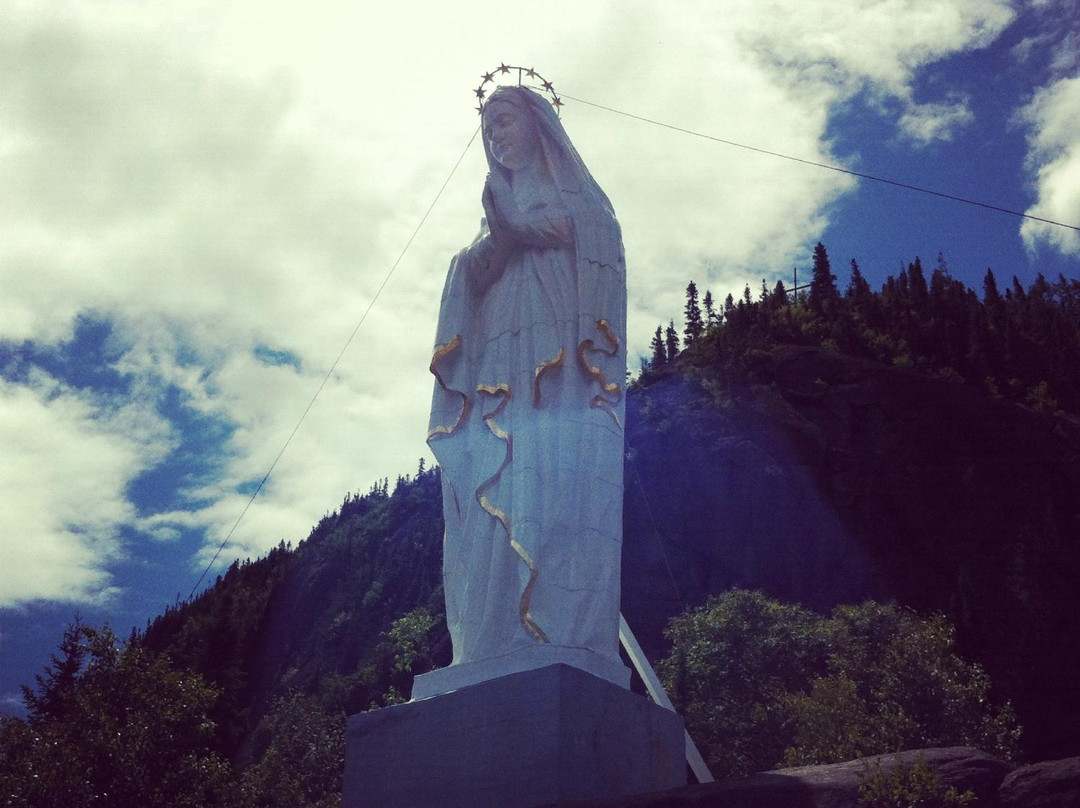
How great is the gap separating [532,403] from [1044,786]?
15.3 ft

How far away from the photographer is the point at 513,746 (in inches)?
266

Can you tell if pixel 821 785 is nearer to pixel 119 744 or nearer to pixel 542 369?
pixel 542 369

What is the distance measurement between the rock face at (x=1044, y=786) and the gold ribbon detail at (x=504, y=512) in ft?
10.7

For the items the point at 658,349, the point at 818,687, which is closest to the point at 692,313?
the point at 658,349

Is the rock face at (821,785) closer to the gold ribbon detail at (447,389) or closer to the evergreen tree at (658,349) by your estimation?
the gold ribbon detail at (447,389)

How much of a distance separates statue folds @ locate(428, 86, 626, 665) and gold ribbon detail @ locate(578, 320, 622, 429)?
11 mm

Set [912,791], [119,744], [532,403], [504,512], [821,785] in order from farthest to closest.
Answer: [119,744] → [532,403] → [504,512] → [821,785] → [912,791]

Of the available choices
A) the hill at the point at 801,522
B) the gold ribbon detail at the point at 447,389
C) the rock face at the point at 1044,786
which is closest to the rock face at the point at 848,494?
the hill at the point at 801,522

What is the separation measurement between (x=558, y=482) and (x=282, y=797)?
53.8 ft

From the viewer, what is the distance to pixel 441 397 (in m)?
9.18

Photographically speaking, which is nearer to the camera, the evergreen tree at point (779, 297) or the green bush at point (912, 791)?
the green bush at point (912, 791)

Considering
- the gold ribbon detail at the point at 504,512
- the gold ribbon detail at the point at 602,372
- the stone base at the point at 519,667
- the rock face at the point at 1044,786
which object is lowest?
the rock face at the point at 1044,786

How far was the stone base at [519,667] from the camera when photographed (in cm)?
739

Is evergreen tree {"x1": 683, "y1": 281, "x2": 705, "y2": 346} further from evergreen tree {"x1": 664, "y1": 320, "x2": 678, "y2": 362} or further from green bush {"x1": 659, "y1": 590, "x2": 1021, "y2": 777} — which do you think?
green bush {"x1": 659, "y1": 590, "x2": 1021, "y2": 777}
